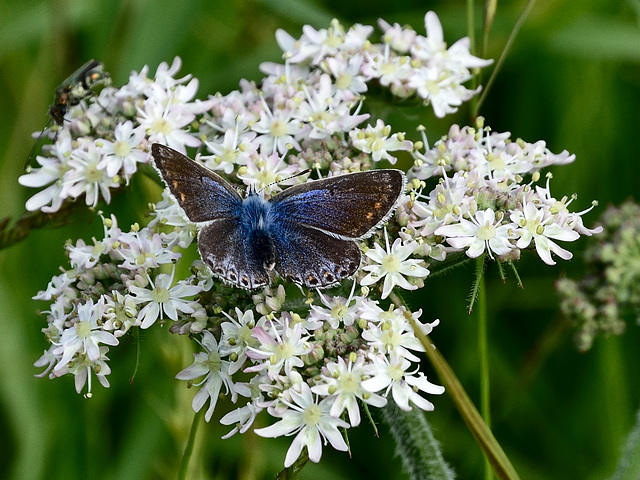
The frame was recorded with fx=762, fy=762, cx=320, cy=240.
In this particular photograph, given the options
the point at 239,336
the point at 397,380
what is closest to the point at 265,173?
the point at 239,336

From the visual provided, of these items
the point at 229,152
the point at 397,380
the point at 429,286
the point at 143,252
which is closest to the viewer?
the point at 397,380

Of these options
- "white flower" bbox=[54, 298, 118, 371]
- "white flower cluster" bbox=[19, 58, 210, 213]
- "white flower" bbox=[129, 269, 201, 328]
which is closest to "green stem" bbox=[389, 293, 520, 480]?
"white flower" bbox=[129, 269, 201, 328]

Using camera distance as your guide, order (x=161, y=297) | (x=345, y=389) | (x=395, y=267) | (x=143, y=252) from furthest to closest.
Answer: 1. (x=143, y=252)
2. (x=161, y=297)
3. (x=395, y=267)
4. (x=345, y=389)

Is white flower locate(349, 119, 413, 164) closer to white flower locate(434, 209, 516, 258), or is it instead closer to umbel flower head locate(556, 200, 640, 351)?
white flower locate(434, 209, 516, 258)

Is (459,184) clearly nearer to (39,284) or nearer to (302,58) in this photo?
(302,58)

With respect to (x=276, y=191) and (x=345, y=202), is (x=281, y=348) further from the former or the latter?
(x=276, y=191)

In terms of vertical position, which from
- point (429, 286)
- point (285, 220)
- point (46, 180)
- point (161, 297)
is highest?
point (46, 180)
